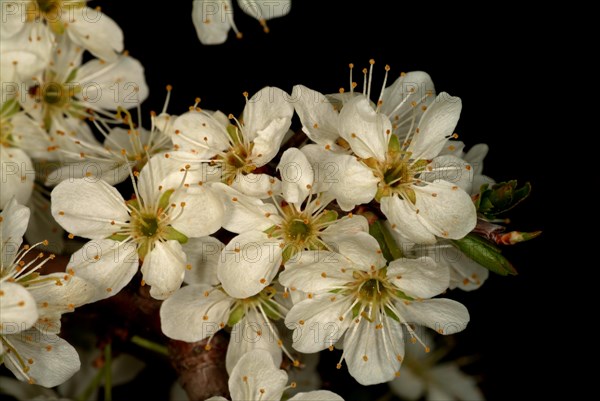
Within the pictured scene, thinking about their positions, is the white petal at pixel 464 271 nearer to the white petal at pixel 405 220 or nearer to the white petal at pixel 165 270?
the white petal at pixel 405 220

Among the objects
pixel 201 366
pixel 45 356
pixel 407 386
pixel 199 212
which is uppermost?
pixel 199 212

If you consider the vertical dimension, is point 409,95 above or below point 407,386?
above

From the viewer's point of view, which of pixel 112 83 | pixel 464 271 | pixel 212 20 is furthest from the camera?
pixel 112 83

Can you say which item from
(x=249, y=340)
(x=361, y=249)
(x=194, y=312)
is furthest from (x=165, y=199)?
(x=361, y=249)

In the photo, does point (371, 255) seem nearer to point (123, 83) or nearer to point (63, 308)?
point (63, 308)

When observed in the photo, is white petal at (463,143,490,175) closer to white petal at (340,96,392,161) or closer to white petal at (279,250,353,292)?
white petal at (340,96,392,161)

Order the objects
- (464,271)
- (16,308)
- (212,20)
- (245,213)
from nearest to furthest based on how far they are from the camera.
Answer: (16,308)
(245,213)
(464,271)
(212,20)

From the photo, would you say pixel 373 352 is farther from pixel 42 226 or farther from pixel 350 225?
pixel 42 226

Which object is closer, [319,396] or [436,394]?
[319,396]
